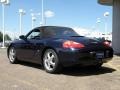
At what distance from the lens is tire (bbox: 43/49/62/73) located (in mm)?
8812

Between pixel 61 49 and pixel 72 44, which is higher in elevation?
pixel 72 44

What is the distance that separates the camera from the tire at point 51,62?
8812mm

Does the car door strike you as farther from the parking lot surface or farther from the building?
the building

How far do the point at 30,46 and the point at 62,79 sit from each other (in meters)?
2.34

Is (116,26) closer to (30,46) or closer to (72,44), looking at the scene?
(30,46)

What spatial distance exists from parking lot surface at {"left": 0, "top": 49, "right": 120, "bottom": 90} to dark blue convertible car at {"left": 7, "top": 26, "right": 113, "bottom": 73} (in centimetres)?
33

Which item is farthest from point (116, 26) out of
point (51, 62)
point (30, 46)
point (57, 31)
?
point (51, 62)

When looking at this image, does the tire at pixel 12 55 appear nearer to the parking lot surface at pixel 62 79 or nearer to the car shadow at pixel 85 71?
the parking lot surface at pixel 62 79

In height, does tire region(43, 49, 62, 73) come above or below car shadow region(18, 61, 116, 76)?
above

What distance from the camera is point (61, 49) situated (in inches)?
342

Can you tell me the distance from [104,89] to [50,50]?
105 inches

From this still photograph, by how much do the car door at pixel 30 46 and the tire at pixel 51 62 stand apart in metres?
0.50

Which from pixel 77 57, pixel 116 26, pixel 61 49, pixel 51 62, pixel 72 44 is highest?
pixel 116 26

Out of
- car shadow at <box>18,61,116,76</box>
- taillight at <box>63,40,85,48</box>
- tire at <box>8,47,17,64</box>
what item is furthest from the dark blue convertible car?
tire at <box>8,47,17,64</box>
